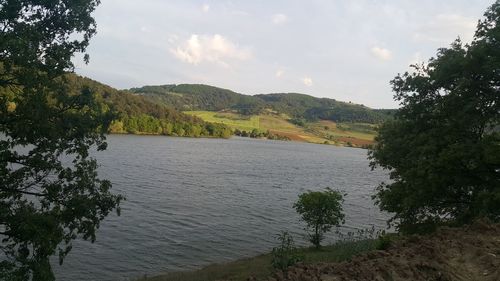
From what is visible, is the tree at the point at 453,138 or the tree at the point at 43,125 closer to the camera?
the tree at the point at 43,125

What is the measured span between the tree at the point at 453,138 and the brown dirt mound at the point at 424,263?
323 inches

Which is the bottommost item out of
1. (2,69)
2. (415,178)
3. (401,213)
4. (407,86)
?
(401,213)

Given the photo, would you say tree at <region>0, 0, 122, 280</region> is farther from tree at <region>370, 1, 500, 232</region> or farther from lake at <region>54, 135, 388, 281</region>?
tree at <region>370, 1, 500, 232</region>

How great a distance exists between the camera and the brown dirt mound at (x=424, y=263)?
9.83 m

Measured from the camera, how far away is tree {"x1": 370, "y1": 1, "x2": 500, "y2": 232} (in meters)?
21.3

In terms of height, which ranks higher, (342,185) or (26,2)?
(26,2)

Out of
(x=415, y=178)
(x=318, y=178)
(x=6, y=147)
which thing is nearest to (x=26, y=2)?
(x=6, y=147)

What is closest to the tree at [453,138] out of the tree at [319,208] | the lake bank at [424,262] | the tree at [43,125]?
the lake bank at [424,262]

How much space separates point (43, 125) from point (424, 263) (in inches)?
547

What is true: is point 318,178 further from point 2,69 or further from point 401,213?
point 2,69

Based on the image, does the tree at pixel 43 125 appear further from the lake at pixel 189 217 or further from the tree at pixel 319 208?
the tree at pixel 319 208

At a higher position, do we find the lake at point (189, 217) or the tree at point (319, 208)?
the tree at point (319, 208)

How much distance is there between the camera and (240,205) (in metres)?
57.2

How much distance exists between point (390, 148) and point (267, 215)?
28534 millimetres
